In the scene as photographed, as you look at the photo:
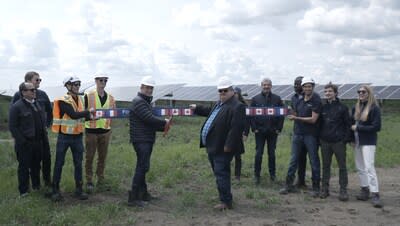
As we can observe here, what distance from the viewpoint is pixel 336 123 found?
720 centimetres

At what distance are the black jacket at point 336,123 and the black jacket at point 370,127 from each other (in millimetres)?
218

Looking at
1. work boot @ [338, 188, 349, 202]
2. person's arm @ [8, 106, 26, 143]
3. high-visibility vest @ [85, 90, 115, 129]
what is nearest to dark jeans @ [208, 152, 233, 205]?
work boot @ [338, 188, 349, 202]

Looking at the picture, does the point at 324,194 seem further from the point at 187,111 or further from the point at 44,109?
the point at 44,109

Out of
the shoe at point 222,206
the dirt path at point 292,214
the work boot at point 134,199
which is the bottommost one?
the dirt path at point 292,214

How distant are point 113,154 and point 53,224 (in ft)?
19.4

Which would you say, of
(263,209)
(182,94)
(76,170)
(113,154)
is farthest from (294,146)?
(182,94)

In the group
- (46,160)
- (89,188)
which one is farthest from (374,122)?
(46,160)

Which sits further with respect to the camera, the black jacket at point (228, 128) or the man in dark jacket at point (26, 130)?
the man in dark jacket at point (26, 130)

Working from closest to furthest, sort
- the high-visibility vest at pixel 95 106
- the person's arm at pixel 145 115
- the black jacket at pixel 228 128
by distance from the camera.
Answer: the black jacket at pixel 228 128 → the person's arm at pixel 145 115 → the high-visibility vest at pixel 95 106

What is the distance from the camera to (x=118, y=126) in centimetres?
2112

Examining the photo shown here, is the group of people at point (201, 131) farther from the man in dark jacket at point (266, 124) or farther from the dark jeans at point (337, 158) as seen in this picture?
the man in dark jacket at point (266, 124)

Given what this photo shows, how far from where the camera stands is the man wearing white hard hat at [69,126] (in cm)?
681

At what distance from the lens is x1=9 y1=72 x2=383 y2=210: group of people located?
6.57 m

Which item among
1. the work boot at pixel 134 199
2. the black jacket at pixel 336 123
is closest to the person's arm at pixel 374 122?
the black jacket at pixel 336 123
